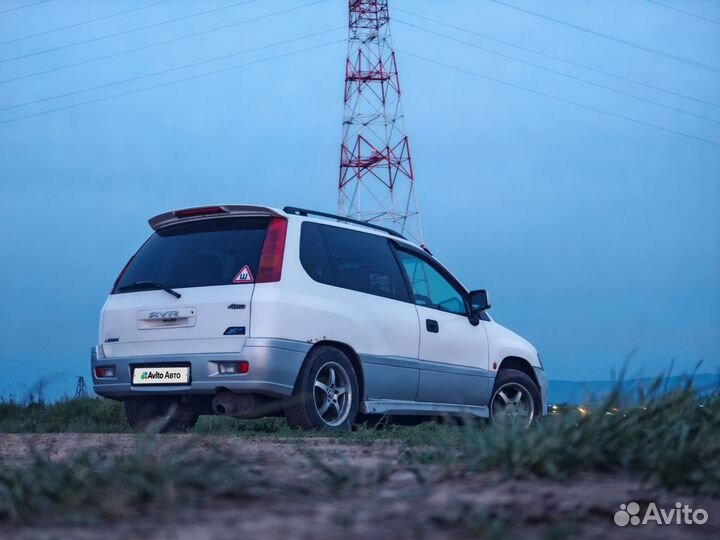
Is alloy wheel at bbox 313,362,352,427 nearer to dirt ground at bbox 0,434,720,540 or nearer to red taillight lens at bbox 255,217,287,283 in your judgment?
red taillight lens at bbox 255,217,287,283

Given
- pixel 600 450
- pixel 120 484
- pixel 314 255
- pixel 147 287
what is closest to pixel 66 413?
pixel 147 287

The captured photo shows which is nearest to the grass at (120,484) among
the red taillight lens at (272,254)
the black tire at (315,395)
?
the black tire at (315,395)

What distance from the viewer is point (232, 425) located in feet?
30.1

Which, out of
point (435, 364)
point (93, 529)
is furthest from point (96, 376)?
point (93, 529)

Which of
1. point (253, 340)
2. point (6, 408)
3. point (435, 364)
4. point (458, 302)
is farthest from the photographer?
point (6, 408)

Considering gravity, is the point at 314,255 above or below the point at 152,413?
above

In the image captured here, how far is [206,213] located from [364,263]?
1387 mm

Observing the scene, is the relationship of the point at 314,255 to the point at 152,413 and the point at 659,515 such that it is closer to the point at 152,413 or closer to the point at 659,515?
the point at 152,413

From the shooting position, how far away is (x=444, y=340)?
8.87 meters

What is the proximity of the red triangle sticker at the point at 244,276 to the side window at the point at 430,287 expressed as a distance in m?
1.91

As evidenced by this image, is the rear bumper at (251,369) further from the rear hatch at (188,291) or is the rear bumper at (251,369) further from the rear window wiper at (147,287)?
the rear window wiper at (147,287)

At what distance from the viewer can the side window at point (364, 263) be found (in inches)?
314

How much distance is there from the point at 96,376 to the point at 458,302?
339cm

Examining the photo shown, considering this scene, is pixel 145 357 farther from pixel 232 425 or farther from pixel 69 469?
pixel 69 469
